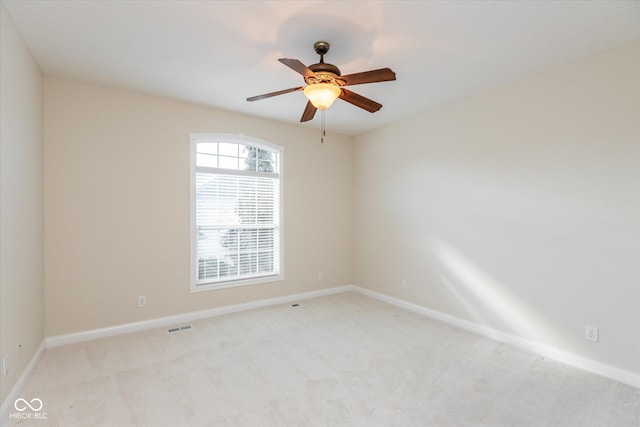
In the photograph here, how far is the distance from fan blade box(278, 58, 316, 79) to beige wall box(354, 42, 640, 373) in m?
2.33

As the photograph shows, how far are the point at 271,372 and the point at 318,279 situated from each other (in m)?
2.51

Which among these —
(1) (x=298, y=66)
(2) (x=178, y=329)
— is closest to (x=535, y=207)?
(1) (x=298, y=66)

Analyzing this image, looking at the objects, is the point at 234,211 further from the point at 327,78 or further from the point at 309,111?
the point at 327,78

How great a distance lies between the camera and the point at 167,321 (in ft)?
12.4

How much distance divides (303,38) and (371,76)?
0.68 metres

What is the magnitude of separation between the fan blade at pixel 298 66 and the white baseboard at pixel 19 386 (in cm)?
293

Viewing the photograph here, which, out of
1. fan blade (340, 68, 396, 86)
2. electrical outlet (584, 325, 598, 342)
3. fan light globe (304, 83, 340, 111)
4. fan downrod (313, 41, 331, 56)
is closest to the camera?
fan blade (340, 68, 396, 86)

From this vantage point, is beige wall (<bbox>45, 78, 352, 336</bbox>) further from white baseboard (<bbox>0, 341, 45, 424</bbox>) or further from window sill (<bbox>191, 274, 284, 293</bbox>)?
white baseboard (<bbox>0, 341, 45, 424</bbox>)

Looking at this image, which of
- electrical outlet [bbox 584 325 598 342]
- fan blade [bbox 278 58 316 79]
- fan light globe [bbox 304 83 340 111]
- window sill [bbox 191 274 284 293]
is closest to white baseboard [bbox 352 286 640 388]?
electrical outlet [bbox 584 325 598 342]

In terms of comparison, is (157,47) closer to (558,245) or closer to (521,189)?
(521,189)

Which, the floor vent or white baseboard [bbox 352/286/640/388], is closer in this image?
white baseboard [bbox 352/286/640/388]

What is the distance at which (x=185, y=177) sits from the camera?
392cm

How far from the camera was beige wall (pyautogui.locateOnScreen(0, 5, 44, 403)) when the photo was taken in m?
2.13

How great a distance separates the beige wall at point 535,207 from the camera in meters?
2.58
